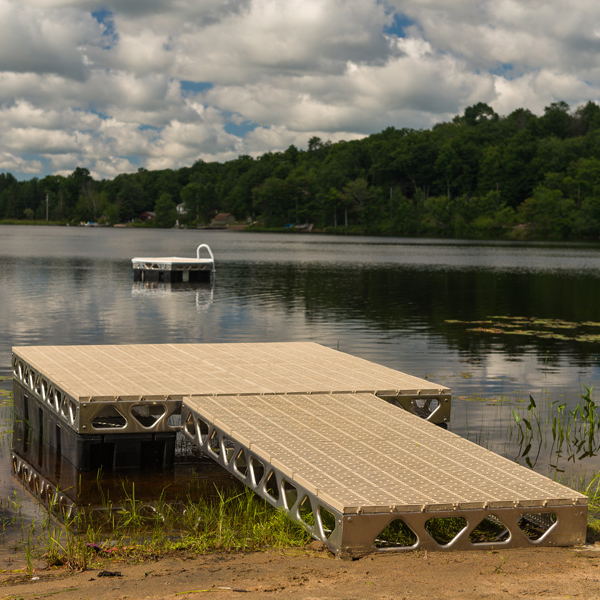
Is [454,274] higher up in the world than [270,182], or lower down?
lower down

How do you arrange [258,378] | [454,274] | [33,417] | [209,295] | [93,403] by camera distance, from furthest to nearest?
[454,274] → [209,295] → [33,417] → [258,378] → [93,403]

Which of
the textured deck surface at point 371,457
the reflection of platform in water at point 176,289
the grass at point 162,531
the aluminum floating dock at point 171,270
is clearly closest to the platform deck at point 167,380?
the textured deck surface at point 371,457

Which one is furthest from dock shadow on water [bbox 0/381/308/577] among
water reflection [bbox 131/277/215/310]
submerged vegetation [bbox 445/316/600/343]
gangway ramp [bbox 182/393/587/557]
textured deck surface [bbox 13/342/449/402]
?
water reflection [bbox 131/277/215/310]

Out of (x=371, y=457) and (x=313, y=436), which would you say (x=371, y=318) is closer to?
(x=313, y=436)

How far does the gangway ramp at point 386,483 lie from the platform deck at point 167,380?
780mm

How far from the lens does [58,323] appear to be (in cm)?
2448

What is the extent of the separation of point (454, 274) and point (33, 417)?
41.9 m

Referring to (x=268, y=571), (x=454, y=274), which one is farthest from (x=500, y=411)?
(x=454, y=274)

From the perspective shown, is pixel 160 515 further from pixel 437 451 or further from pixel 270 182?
pixel 270 182

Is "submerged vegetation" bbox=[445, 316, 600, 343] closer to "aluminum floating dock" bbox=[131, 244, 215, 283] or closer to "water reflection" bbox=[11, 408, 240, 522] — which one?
"water reflection" bbox=[11, 408, 240, 522]

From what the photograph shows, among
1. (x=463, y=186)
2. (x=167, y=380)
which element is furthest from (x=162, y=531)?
(x=463, y=186)

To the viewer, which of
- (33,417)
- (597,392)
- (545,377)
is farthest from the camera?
(545,377)

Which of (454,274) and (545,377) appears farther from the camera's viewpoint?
(454,274)

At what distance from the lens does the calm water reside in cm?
1553
